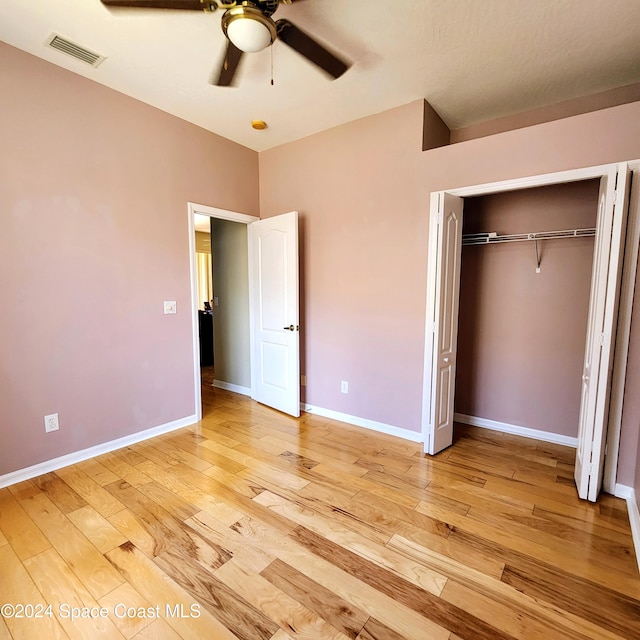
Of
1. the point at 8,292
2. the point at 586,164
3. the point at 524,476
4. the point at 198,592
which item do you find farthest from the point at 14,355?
the point at 586,164

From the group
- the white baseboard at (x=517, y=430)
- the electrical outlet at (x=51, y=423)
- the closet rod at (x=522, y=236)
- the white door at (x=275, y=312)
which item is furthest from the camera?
the white door at (x=275, y=312)

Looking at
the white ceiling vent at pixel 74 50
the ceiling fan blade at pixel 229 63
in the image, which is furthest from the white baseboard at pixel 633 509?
the white ceiling vent at pixel 74 50

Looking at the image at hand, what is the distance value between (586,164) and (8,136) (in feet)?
12.6

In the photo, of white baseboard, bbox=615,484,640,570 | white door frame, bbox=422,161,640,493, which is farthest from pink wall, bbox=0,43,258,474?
white baseboard, bbox=615,484,640,570

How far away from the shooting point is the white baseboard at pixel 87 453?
2367 millimetres

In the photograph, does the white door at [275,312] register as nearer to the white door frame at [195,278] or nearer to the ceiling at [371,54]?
the white door frame at [195,278]

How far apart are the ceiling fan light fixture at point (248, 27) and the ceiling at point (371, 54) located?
0.31m

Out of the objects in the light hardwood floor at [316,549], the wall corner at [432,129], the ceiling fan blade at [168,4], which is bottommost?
the light hardwood floor at [316,549]

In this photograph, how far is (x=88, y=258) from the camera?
2631 millimetres

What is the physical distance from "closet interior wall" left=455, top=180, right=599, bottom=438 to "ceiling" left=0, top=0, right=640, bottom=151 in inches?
33.2

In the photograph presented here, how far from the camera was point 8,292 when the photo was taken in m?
2.28

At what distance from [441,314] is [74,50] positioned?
315cm

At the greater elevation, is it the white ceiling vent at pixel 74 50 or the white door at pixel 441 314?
the white ceiling vent at pixel 74 50

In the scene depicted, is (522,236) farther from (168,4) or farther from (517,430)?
(168,4)
